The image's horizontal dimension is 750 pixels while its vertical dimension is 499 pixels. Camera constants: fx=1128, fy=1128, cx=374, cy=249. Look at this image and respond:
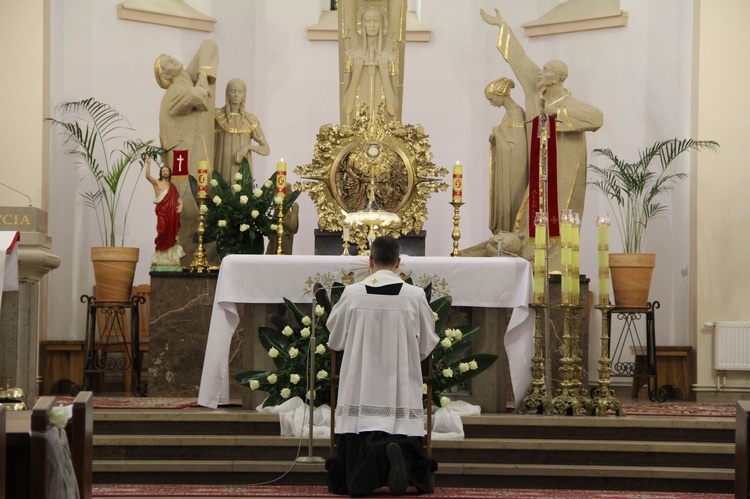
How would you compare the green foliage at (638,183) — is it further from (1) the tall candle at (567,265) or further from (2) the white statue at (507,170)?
(1) the tall candle at (567,265)

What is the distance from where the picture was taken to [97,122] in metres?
12.7

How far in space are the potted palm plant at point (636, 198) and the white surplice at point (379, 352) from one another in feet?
15.5

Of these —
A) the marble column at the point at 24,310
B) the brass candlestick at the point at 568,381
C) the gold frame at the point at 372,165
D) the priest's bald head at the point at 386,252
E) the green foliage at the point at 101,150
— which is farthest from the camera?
the green foliage at the point at 101,150

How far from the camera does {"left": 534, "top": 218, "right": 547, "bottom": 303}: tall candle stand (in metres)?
8.16

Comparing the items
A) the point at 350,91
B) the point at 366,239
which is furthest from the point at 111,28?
the point at 366,239

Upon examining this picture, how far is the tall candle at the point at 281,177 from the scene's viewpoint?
9.80 metres

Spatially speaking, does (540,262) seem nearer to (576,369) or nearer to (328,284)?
(576,369)

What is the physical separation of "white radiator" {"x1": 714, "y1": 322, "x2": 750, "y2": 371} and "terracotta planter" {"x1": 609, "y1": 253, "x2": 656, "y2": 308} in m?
0.88

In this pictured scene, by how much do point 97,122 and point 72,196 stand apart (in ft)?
3.00

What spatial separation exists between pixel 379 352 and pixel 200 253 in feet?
12.4

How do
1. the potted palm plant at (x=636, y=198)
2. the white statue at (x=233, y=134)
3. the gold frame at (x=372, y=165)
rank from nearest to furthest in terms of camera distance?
1. the gold frame at (x=372, y=165)
2. the potted palm plant at (x=636, y=198)
3. the white statue at (x=233, y=134)

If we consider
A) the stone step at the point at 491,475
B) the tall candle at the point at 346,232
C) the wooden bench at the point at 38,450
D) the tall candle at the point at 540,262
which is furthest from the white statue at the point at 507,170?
the wooden bench at the point at 38,450

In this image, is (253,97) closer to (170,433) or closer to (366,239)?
(366,239)

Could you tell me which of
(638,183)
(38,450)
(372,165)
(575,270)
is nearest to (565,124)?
(638,183)
